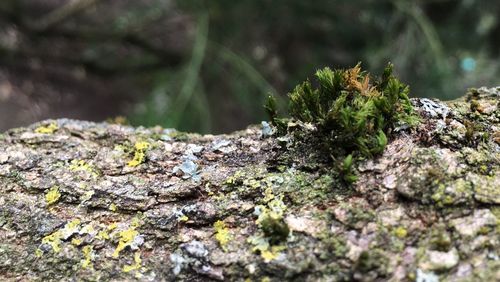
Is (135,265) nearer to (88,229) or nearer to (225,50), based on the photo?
(88,229)

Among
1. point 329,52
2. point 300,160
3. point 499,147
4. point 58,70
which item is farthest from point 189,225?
point 58,70

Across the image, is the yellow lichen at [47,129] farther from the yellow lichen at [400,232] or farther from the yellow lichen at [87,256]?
the yellow lichen at [400,232]

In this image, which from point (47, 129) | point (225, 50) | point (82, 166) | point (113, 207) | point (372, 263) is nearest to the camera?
point (372, 263)

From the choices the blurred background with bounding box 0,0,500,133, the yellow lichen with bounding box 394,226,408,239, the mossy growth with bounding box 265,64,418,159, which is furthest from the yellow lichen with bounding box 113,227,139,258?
the blurred background with bounding box 0,0,500,133

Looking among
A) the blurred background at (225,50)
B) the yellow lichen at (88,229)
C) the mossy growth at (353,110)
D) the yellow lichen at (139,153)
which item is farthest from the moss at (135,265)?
the blurred background at (225,50)

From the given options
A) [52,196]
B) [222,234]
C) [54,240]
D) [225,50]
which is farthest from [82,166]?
[225,50]
